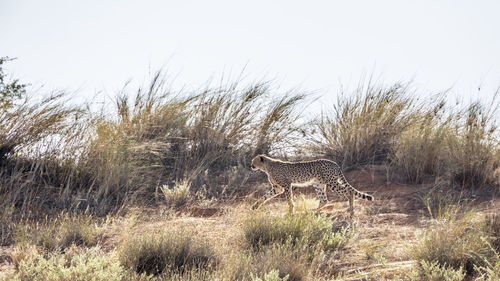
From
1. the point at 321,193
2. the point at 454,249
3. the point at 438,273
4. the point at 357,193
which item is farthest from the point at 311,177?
the point at 438,273

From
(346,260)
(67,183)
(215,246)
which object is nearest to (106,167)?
(67,183)

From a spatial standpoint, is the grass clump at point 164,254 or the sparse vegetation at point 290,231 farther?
the sparse vegetation at point 290,231

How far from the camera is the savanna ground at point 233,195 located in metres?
4.23

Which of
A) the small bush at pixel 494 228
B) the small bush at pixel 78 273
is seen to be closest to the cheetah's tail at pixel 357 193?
the small bush at pixel 494 228

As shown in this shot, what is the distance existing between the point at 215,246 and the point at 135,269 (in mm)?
874

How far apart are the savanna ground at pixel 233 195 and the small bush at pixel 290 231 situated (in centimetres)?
1

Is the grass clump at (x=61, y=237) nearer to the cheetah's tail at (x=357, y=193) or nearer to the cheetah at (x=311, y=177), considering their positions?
the cheetah at (x=311, y=177)

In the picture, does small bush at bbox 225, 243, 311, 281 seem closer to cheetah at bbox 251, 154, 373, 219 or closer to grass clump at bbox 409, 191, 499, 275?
grass clump at bbox 409, 191, 499, 275

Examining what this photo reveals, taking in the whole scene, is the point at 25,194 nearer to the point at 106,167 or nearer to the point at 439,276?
the point at 106,167

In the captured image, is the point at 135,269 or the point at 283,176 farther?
the point at 283,176

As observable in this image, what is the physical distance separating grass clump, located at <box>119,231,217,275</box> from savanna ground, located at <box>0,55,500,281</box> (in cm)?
1

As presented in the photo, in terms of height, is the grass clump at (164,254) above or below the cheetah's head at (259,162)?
below

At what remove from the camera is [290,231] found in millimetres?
4957

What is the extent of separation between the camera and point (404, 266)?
13.8 feet
